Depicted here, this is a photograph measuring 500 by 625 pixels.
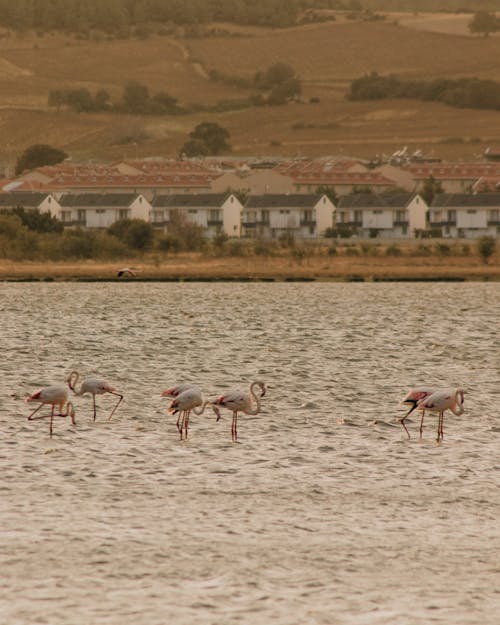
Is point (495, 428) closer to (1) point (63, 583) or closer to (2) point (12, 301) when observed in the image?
(1) point (63, 583)

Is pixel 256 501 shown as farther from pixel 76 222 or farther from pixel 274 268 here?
pixel 76 222

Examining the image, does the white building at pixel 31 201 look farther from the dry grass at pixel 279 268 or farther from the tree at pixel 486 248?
the tree at pixel 486 248

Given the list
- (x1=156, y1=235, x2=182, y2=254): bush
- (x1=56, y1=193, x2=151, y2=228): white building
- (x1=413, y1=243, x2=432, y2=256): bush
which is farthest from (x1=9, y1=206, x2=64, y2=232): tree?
(x1=413, y1=243, x2=432, y2=256): bush

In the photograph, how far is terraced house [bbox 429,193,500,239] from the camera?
156 meters

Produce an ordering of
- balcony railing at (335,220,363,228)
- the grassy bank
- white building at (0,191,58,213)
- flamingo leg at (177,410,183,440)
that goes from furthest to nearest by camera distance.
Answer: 1. white building at (0,191,58,213)
2. balcony railing at (335,220,363,228)
3. the grassy bank
4. flamingo leg at (177,410,183,440)

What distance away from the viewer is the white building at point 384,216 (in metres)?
159

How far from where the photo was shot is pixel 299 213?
530 feet

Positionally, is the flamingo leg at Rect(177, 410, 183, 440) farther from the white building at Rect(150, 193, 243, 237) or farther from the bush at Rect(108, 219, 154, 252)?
the white building at Rect(150, 193, 243, 237)

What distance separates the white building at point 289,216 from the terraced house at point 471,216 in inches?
520

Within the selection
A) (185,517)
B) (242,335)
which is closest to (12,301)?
(242,335)

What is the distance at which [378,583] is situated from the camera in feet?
50.5

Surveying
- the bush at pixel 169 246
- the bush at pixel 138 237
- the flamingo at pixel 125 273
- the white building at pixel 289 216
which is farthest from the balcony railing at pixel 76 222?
the flamingo at pixel 125 273

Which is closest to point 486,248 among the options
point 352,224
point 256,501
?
point 352,224

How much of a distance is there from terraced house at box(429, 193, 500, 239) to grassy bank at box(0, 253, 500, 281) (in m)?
57.7
